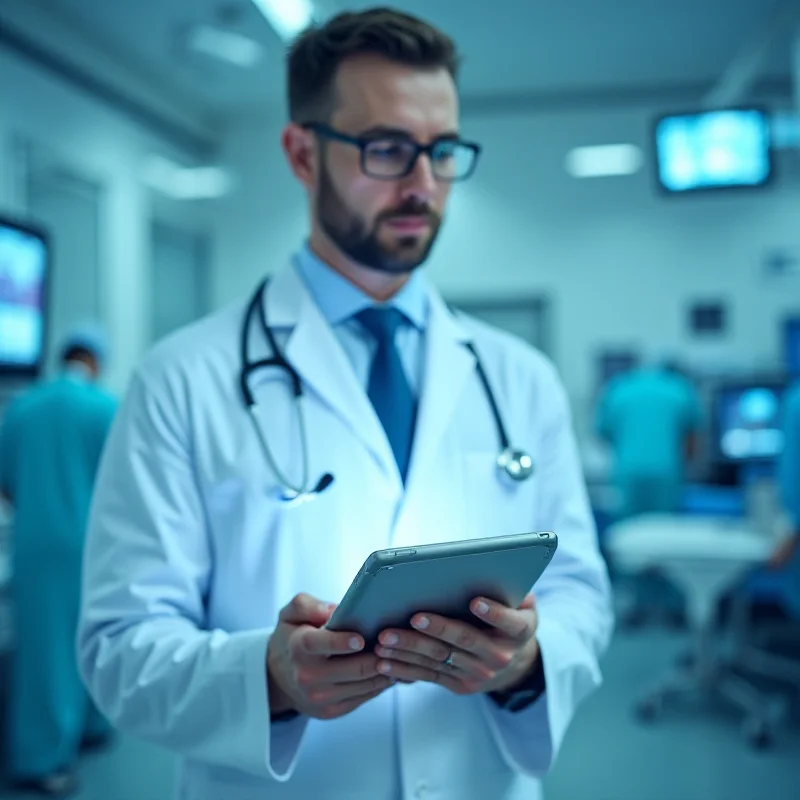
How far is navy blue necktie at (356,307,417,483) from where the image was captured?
1.10m

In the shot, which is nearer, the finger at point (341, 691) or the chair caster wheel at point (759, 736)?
the finger at point (341, 691)

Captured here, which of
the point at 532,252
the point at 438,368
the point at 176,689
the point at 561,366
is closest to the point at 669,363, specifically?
the point at 561,366

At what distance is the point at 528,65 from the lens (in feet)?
18.5

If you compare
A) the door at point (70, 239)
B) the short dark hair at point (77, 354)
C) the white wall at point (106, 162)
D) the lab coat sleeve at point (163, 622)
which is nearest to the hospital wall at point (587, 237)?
the white wall at point (106, 162)

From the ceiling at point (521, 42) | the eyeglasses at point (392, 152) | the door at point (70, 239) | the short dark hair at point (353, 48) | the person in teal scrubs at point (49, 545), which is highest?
the ceiling at point (521, 42)

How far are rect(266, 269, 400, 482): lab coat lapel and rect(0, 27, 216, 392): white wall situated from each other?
3579mm

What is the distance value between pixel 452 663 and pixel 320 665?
5.1 inches

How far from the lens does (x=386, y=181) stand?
3.50 ft

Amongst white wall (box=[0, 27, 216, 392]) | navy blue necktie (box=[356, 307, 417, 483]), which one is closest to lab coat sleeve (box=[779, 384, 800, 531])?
navy blue necktie (box=[356, 307, 417, 483])

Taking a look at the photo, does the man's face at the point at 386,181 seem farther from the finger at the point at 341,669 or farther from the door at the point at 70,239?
the door at the point at 70,239

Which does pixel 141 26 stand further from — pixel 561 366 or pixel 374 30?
pixel 374 30

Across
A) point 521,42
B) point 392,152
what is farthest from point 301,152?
point 521,42

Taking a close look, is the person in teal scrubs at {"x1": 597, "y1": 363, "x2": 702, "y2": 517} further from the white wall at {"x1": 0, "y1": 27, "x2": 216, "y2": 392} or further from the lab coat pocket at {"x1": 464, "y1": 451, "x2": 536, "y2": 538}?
the lab coat pocket at {"x1": 464, "y1": 451, "x2": 536, "y2": 538}

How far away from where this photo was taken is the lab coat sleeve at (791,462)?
303 centimetres
